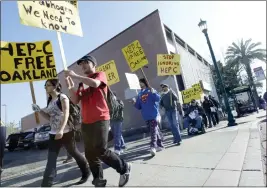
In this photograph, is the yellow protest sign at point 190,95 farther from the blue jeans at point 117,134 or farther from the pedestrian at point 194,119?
the blue jeans at point 117,134

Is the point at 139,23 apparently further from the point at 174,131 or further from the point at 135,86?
the point at 174,131

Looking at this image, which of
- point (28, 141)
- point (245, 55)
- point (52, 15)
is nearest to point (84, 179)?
point (52, 15)

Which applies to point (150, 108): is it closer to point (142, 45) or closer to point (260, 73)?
point (260, 73)

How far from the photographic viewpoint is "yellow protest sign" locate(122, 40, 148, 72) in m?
8.06

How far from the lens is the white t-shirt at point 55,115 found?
4.02 metres

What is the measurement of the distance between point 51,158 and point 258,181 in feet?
9.36

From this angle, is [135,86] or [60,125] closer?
[60,125]

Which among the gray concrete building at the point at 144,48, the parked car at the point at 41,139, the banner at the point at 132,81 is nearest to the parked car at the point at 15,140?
the parked car at the point at 41,139

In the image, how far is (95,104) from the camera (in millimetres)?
3410

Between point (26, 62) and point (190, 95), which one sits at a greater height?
point (26, 62)

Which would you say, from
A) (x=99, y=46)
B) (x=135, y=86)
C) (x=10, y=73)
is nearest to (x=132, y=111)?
(x=99, y=46)

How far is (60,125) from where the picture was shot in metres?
3.99

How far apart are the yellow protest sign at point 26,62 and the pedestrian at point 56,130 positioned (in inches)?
30.2

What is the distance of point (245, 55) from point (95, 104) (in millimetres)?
37269
